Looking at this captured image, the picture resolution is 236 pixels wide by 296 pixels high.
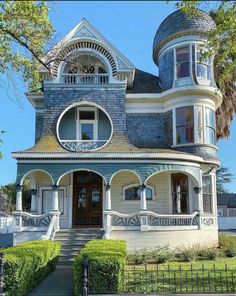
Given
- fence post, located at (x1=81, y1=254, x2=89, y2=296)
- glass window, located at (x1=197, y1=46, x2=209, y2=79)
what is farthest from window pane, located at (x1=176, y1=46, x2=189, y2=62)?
fence post, located at (x1=81, y1=254, x2=89, y2=296)

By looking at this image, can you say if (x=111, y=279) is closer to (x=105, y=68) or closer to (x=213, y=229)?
(x=213, y=229)

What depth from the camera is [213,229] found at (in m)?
20.5

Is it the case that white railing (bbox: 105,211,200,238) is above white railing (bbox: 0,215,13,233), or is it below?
above

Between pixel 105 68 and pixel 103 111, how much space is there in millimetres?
2560

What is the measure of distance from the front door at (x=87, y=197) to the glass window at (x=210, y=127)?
6269mm

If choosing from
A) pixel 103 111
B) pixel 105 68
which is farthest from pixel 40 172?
pixel 105 68

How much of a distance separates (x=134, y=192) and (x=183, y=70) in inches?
282

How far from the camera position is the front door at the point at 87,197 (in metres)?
21.4

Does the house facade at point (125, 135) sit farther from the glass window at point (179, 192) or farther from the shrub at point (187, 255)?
the shrub at point (187, 255)

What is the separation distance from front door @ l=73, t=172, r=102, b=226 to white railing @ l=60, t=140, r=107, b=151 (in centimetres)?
195

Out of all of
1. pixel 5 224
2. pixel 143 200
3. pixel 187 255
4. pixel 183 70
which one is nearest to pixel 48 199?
pixel 143 200

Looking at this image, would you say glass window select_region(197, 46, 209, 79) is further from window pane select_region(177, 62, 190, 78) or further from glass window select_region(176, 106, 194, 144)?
glass window select_region(176, 106, 194, 144)

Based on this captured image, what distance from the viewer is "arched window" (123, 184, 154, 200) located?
69.1 ft

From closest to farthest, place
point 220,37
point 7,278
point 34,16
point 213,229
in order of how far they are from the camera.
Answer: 1. point 7,278
2. point 34,16
3. point 220,37
4. point 213,229
